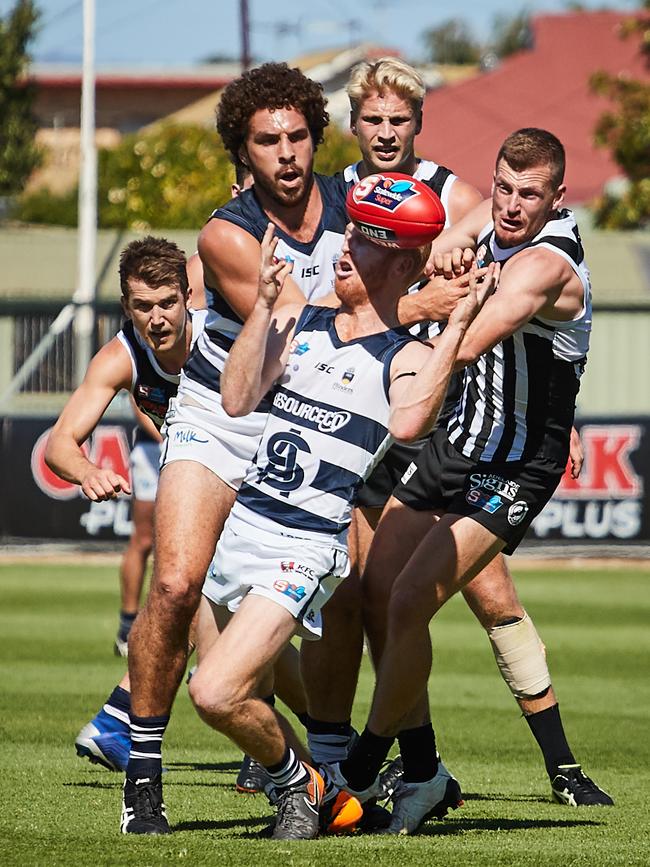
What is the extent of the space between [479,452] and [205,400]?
122cm

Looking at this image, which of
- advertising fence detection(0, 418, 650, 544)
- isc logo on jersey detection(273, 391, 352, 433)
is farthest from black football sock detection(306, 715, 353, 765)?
advertising fence detection(0, 418, 650, 544)

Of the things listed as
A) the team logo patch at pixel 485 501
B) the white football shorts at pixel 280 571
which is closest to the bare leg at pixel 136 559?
the team logo patch at pixel 485 501

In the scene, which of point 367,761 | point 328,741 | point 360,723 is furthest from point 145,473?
point 367,761

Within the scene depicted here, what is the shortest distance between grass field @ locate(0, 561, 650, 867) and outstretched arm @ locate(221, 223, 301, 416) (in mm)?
1532

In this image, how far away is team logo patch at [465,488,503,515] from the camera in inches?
253

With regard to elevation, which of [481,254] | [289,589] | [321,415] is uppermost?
[481,254]

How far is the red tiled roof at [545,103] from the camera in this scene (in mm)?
45219

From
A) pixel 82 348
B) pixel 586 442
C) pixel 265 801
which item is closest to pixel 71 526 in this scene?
pixel 82 348

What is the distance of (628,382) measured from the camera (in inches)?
→ 852

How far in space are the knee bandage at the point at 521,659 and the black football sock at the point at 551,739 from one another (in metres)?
0.10

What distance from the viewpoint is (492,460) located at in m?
6.64

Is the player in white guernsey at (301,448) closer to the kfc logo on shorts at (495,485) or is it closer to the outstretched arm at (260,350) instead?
the outstretched arm at (260,350)

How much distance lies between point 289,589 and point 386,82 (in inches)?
91.0

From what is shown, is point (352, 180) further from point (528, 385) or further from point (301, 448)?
point (301, 448)
